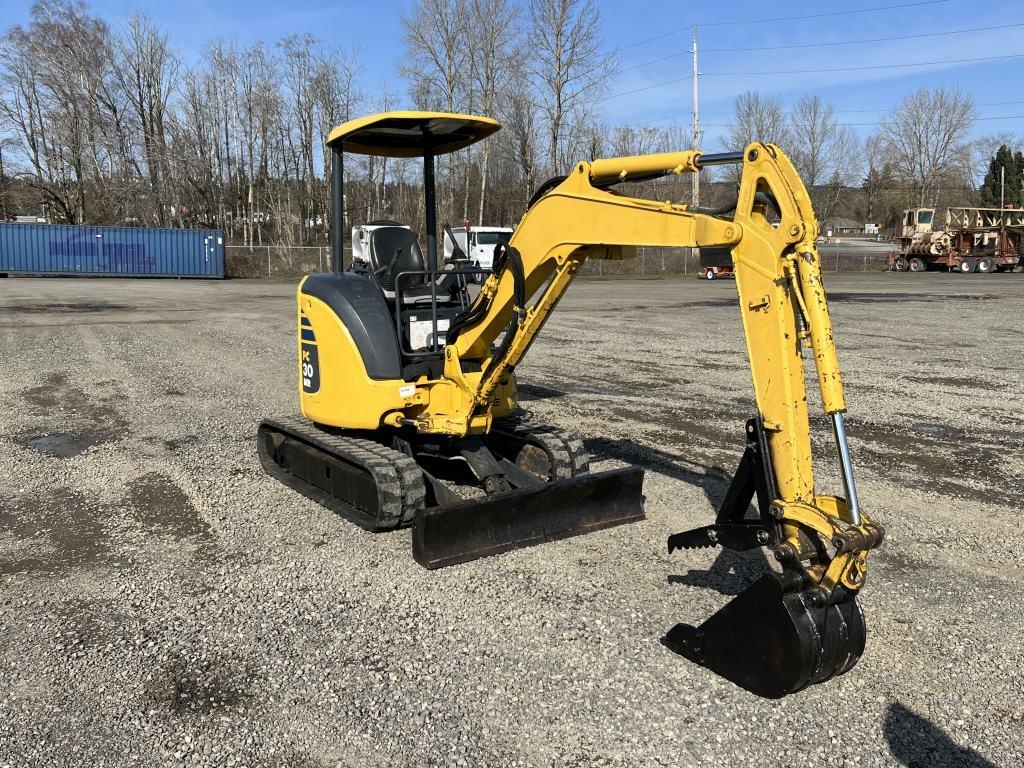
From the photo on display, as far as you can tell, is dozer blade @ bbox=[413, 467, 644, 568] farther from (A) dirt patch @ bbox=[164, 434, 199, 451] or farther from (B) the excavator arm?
(A) dirt patch @ bbox=[164, 434, 199, 451]

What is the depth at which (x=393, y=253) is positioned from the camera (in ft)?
22.3

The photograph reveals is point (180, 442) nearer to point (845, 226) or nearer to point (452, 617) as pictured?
point (452, 617)

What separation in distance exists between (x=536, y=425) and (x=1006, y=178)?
100 m

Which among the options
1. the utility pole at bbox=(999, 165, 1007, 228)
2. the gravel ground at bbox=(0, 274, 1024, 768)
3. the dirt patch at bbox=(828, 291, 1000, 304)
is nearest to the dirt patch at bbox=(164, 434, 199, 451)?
the gravel ground at bbox=(0, 274, 1024, 768)

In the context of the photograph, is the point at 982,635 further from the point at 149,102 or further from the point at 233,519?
the point at 149,102

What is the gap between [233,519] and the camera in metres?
6.24

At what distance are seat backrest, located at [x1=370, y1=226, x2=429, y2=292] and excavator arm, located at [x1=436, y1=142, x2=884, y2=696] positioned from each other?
7.45ft

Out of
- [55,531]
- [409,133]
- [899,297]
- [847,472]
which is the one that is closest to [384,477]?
[55,531]

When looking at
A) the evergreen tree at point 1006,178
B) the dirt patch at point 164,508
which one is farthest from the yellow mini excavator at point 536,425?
the evergreen tree at point 1006,178

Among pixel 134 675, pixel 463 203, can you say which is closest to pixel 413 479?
pixel 134 675

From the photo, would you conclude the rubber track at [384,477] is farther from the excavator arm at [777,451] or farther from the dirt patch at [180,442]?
the dirt patch at [180,442]

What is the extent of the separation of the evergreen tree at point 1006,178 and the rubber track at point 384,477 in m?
97.5

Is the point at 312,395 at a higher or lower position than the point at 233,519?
higher

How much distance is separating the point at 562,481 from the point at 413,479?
98cm
